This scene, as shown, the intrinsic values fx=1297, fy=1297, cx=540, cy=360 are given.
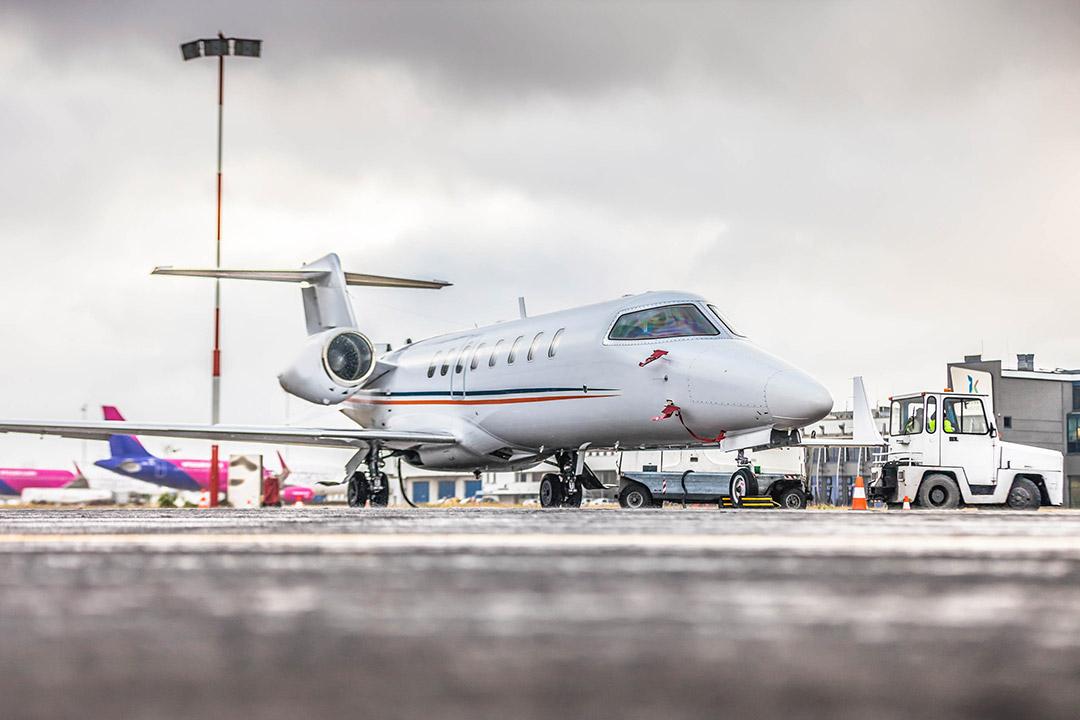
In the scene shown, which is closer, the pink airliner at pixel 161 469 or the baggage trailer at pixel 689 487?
the baggage trailer at pixel 689 487

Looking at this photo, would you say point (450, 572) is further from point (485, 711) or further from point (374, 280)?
point (374, 280)

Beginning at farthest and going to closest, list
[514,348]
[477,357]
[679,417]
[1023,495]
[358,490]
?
[1023,495] → [358,490] → [477,357] → [514,348] → [679,417]

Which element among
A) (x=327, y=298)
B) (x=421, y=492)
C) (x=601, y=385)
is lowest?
(x=421, y=492)

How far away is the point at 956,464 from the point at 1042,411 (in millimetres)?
30445

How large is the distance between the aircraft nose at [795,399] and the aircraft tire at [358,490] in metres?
9.08

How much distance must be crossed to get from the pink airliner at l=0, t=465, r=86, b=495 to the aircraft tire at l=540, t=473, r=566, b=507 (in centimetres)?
7926

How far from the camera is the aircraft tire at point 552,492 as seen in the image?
65.0 ft

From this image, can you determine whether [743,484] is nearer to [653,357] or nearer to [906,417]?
[653,357]

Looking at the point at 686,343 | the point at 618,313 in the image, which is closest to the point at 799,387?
the point at 686,343

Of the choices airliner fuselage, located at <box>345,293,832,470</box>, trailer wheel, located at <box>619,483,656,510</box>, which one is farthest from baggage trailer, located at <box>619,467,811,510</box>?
airliner fuselage, located at <box>345,293,832,470</box>

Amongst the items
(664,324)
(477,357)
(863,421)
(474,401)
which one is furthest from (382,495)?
(863,421)

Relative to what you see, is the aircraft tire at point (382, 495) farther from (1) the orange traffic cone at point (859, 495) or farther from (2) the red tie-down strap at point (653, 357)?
(1) the orange traffic cone at point (859, 495)

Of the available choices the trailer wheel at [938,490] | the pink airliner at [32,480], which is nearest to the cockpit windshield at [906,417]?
the trailer wheel at [938,490]

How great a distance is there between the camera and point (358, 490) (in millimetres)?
22484
